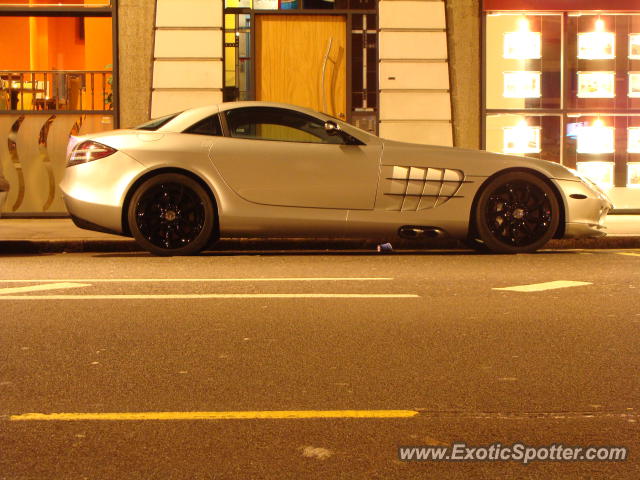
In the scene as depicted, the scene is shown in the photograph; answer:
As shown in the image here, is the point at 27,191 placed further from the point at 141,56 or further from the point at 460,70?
the point at 460,70

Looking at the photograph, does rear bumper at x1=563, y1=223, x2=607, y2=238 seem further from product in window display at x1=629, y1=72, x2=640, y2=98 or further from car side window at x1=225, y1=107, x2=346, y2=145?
product in window display at x1=629, y1=72, x2=640, y2=98

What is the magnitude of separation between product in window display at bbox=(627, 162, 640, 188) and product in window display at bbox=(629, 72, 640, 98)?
0.98 metres

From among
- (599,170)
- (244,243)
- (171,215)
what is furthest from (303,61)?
(171,215)

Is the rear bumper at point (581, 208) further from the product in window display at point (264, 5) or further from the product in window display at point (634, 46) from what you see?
the product in window display at point (264, 5)

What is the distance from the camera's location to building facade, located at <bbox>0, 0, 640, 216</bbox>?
15.5 meters

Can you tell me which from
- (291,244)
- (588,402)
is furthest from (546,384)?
(291,244)

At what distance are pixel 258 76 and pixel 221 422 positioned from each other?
1182cm

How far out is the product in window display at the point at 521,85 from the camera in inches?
628

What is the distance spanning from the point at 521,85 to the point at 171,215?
7328mm

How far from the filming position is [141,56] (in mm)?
15547

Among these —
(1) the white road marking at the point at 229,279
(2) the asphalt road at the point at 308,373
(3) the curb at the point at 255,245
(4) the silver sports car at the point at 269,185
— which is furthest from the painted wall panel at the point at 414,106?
(1) the white road marking at the point at 229,279

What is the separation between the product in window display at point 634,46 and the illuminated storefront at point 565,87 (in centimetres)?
1

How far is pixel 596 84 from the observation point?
632 inches

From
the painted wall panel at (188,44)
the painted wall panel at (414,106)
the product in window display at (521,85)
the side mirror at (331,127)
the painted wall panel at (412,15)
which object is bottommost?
the side mirror at (331,127)
